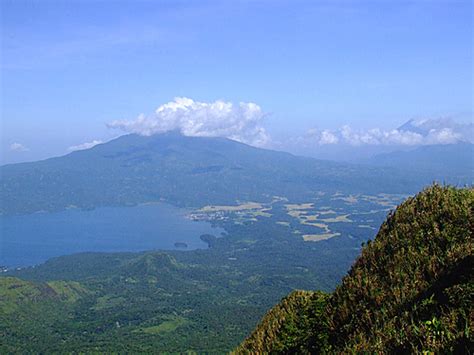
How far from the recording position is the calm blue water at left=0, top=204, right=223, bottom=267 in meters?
139

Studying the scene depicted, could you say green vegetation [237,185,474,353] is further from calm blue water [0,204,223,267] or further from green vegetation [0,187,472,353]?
calm blue water [0,204,223,267]

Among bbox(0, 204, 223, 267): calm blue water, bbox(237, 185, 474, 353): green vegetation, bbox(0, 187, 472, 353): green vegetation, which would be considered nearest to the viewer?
bbox(237, 185, 474, 353): green vegetation

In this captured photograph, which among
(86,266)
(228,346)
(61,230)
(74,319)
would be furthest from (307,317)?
(61,230)

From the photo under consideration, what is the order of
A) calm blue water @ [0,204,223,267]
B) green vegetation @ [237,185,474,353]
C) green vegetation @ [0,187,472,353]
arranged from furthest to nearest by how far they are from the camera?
calm blue water @ [0,204,223,267], green vegetation @ [0,187,472,353], green vegetation @ [237,185,474,353]

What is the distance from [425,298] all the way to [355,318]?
3.91 feet

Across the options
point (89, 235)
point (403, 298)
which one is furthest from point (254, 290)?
point (89, 235)

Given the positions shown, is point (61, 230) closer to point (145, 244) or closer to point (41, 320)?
point (145, 244)

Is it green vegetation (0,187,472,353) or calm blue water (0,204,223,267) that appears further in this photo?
calm blue water (0,204,223,267)

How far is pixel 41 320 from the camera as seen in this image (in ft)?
223

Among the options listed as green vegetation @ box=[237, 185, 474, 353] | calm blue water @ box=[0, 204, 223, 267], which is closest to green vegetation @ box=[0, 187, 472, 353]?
green vegetation @ box=[237, 185, 474, 353]

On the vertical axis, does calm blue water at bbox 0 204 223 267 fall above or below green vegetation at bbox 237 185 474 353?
below

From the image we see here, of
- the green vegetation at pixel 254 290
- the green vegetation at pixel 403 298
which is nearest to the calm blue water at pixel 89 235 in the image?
the green vegetation at pixel 254 290

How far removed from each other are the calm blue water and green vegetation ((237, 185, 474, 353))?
12903cm

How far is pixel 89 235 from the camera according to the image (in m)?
163
